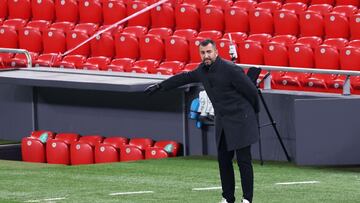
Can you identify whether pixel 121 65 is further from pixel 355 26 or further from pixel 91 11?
pixel 355 26

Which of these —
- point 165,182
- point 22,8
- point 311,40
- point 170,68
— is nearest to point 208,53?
point 165,182

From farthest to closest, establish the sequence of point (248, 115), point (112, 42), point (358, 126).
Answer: point (112, 42)
point (358, 126)
point (248, 115)

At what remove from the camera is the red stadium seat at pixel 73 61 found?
19859mm

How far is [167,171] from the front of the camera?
1486 centimetres

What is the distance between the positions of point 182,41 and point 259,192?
249 inches

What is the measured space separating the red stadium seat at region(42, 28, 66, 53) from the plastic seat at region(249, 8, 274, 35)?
3.54 metres

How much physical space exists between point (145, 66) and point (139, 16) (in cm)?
157

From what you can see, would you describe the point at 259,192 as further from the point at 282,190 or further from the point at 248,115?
the point at 248,115

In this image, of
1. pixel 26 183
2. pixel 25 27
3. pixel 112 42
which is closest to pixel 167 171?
pixel 26 183

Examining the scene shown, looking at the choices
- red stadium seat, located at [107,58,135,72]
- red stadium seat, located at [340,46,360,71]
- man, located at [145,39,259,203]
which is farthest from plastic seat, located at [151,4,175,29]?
man, located at [145,39,259,203]

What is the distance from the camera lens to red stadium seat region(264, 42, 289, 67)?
17.6 m

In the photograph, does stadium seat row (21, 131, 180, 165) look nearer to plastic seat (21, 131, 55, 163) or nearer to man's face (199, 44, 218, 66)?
plastic seat (21, 131, 55, 163)

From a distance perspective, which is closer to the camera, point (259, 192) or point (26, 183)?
point (259, 192)

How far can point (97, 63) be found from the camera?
64.6 ft
